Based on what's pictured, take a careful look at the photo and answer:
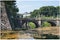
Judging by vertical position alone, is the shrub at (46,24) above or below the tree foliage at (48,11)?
below

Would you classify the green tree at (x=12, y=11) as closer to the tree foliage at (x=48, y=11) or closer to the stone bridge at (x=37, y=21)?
the stone bridge at (x=37, y=21)

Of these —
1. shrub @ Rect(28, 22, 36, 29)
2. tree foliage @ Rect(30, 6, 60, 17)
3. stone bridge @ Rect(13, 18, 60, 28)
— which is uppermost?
tree foliage @ Rect(30, 6, 60, 17)

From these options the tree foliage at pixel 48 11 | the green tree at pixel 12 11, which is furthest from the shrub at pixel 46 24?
the green tree at pixel 12 11

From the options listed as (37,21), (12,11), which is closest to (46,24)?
(37,21)

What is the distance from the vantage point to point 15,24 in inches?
104

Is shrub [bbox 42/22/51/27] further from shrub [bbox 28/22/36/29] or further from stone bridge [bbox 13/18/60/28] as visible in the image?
shrub [bbox 28/22/36/29]

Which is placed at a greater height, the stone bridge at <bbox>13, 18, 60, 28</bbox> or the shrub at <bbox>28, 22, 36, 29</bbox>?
the stone bridge at <bbox>13, 18, 60, 28</bbox>

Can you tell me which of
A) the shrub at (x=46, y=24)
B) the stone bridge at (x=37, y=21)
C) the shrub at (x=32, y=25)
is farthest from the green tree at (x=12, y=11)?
the shrub at (x=46, y=24)

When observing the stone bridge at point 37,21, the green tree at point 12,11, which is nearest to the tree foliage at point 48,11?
the stone bridge at point 37,21

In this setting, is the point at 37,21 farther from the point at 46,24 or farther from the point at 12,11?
the point at 12,11

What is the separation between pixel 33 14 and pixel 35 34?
14.4 inches

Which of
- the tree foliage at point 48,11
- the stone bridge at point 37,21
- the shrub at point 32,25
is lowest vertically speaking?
the shrub at point 32,25

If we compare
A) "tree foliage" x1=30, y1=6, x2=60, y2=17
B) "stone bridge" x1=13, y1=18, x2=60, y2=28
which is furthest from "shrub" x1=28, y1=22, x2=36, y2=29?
"tree foliage" x1=30, y1=6, x2=60, y2=17

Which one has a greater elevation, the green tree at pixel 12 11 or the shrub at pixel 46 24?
the green tree at pixel 12 11
